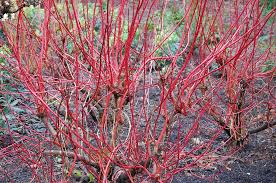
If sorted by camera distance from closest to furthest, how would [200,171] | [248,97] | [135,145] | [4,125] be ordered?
[135,145] → [200,171] → [4,125] → [248,97]

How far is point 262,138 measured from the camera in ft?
15.9

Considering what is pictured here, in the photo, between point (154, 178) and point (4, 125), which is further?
point (4, 125)

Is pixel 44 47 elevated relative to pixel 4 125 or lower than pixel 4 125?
elevated

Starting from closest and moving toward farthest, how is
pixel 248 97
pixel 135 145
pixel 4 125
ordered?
pixel 135 145, pixel 4 125, pixel 248 97

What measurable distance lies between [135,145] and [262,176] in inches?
81.4

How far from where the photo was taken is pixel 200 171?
415 cm

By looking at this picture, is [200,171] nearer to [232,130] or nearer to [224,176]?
[224,176]

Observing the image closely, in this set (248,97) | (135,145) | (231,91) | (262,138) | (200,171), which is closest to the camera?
(135,145)

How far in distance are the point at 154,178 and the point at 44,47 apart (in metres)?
1.02

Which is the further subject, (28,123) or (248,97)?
(248,97)

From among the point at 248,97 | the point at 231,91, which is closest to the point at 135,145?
the point at 231,91

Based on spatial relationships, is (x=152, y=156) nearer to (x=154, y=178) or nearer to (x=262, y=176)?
(x=154, y=178)

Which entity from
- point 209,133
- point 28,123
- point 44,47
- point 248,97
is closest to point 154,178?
point 44,47

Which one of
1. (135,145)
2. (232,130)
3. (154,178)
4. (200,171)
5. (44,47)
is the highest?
(44,47)
